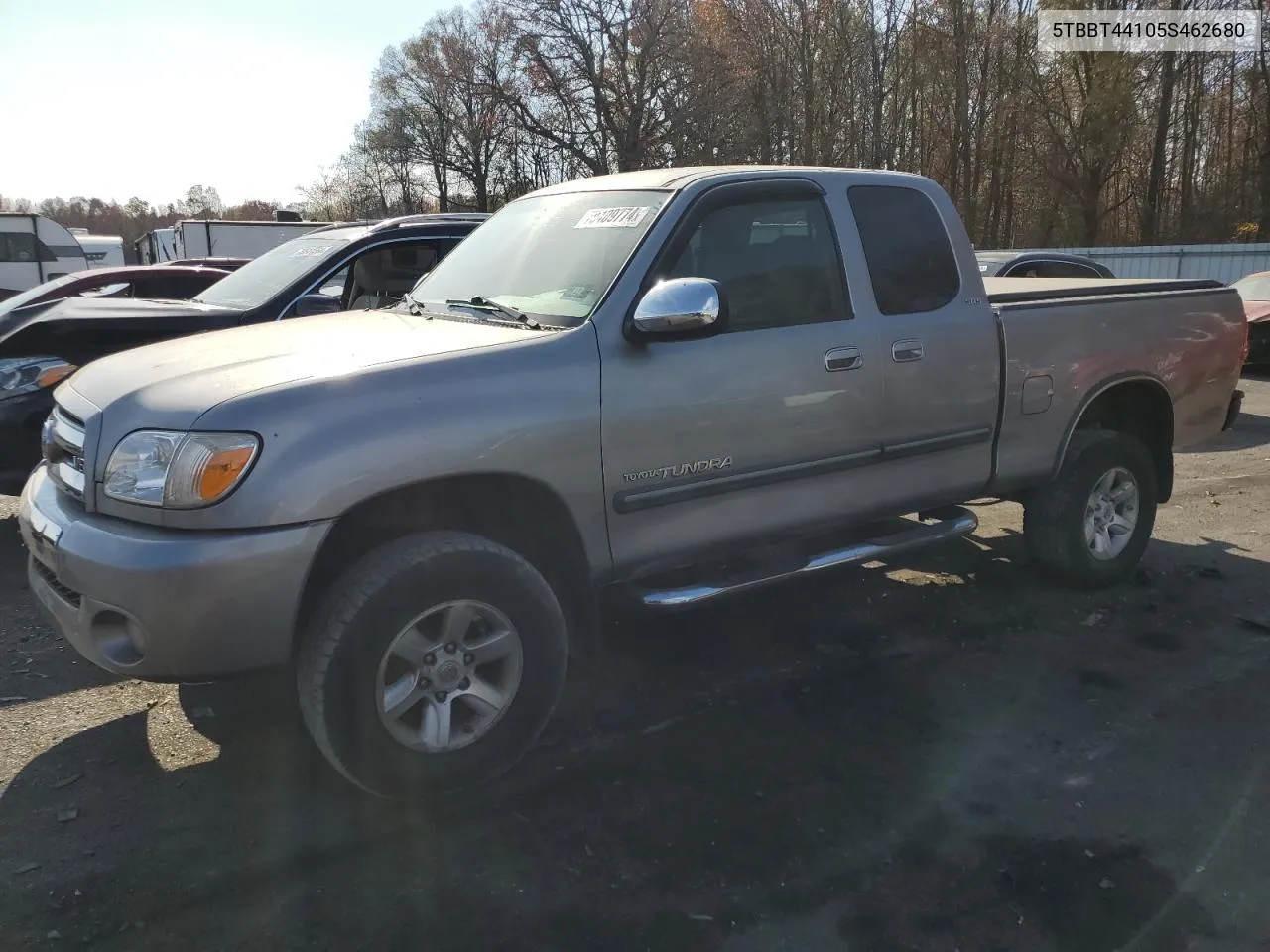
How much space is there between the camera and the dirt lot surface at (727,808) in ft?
8.89

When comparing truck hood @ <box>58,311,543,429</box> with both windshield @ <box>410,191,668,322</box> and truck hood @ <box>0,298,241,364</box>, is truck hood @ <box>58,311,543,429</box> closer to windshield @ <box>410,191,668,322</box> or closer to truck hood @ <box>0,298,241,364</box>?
windshield @ <box>410,191,668,322</box>

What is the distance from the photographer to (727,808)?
3.25 meters

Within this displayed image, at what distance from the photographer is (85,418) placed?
123 inches

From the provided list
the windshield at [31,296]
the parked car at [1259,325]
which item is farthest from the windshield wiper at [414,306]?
the parked car at [1259,325]

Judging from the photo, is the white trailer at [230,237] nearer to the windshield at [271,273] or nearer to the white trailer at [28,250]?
the white trailer at [28,250]

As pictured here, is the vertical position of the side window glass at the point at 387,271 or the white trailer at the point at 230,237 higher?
the white trailer at the point at 230,237

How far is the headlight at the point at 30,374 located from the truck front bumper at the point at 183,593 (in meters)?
3.25

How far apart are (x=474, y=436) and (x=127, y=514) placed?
41.3 inches

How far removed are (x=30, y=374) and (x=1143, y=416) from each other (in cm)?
646

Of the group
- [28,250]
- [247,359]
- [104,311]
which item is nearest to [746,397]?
[247,359]

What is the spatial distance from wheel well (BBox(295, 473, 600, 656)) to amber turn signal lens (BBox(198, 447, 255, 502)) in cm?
32

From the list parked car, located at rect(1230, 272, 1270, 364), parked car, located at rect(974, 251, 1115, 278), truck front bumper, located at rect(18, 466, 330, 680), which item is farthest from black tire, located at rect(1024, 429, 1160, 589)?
parked car, located at rect(1230, 272, 1270, 364)

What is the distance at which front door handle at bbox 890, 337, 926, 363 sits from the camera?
4188 millimetres

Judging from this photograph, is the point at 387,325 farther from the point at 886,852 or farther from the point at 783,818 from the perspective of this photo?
the point at 886,852
